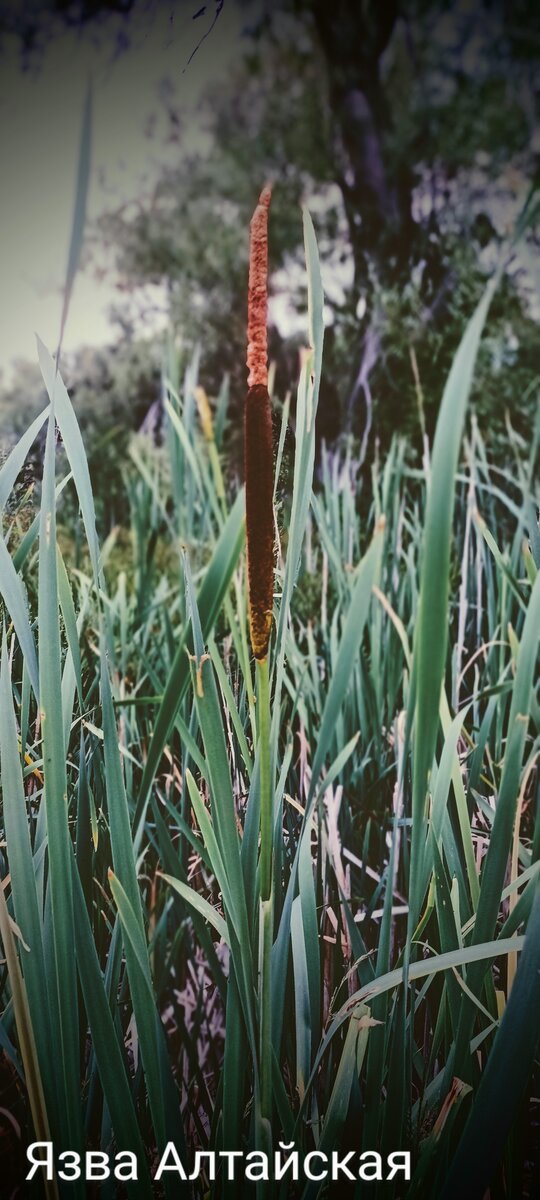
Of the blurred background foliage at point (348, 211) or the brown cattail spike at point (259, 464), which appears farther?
the blurred background foliage at point (348, 211)

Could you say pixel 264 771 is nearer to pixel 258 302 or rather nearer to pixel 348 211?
pixel 258 302

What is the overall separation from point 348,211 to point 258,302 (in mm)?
1216

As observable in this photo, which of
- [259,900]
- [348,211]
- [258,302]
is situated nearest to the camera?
[258,302]

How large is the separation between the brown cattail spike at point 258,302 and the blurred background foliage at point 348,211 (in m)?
0.38

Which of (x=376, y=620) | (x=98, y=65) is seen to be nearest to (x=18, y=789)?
(x=376, y=620)

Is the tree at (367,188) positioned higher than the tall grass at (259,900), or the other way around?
the tree at (367,188)

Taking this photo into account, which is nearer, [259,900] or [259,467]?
[259,467]

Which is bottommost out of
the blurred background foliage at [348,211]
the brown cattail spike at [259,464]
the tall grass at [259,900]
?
the tall grass at [259,900]

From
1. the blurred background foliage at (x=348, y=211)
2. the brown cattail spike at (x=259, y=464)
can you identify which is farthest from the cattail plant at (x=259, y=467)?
the blurred background foliage at (x=348, y=211)

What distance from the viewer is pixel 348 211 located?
1.33 metres

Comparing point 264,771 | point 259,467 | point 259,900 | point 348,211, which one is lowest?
point 259,900

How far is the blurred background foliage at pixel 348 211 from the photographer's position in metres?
0.80

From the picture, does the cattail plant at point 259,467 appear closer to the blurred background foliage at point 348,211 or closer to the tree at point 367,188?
the blurred background foliage at point 348,211

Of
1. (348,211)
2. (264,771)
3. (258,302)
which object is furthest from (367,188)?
(264,771)
